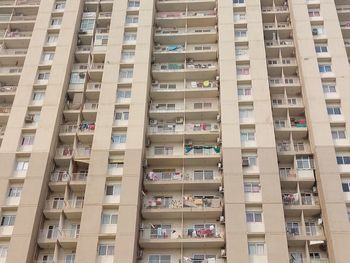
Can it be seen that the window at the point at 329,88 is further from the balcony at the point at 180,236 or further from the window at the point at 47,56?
the window at the point at 47,56

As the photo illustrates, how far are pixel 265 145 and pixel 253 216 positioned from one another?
208 inches

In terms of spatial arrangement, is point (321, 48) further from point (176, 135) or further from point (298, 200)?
point (176, 135)

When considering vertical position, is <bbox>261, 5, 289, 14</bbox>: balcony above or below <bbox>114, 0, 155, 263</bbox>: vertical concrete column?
above

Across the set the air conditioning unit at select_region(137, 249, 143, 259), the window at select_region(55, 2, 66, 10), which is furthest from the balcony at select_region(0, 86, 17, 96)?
the air conditioning unit at select_region(137, 249, 143, 259)

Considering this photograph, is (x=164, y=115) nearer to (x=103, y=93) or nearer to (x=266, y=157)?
(x=103, y=93)

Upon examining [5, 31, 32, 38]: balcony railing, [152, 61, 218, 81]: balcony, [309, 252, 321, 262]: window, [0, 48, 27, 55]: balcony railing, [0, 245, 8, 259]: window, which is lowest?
[0, 245, 8, 259]: window

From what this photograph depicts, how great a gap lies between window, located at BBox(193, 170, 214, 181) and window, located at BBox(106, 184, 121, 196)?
564cm

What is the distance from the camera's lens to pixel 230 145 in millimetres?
33062

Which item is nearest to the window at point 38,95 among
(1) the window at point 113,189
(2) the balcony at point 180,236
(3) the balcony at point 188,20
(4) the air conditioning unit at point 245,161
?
(1) the window at point 113,189

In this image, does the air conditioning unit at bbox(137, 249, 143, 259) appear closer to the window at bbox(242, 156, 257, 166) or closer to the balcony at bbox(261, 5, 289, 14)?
the window at bbox(242, 156, 257, 166)

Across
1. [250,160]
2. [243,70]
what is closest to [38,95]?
[243,70]

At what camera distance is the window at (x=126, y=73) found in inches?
1494

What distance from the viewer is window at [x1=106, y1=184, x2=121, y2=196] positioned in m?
31.7

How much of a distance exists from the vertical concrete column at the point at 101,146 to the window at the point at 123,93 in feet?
1.51
